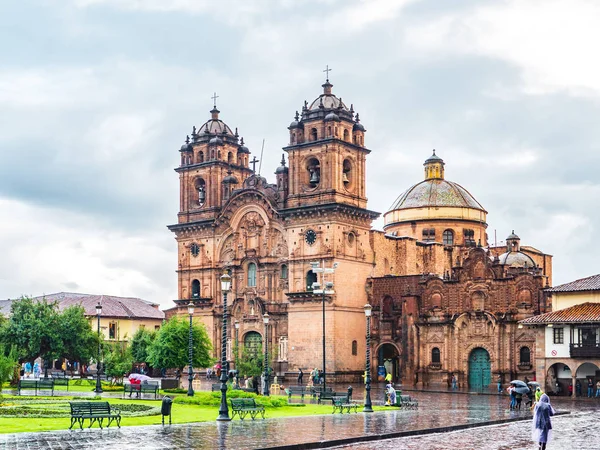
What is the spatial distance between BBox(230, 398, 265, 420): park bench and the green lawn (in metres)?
0.88

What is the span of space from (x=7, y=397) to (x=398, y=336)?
1334 inches

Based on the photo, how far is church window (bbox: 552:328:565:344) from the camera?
54.9m

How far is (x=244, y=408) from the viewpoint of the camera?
105 feet

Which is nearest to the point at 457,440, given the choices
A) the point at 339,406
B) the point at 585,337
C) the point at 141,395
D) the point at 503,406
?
the point at 339,406

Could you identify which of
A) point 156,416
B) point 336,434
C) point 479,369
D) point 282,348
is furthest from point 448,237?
point 336,434

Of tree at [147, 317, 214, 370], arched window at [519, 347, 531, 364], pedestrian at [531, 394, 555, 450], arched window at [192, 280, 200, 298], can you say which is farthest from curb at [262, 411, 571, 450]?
arched window at [192, 280, 200, 298]

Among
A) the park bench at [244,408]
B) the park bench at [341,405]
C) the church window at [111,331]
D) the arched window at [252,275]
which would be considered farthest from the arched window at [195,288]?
the park bench at [244,408]

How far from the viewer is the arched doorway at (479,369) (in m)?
63.4

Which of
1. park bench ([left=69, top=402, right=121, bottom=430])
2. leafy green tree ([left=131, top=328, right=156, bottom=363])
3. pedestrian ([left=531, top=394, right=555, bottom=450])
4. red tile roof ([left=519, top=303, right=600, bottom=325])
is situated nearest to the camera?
Result: pedestrian ([left=531, top=394, right=555, bottom=450])

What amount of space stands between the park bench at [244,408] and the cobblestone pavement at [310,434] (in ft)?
3.32

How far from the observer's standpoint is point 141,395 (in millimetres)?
44844

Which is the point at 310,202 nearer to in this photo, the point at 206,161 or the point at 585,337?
the point at 206,161

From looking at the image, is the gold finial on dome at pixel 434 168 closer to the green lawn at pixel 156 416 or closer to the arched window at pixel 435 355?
the arched window at pixel 435 355

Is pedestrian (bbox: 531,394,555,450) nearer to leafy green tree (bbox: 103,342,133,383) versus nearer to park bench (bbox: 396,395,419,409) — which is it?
park bench (bbox: 396,395,419,409)
